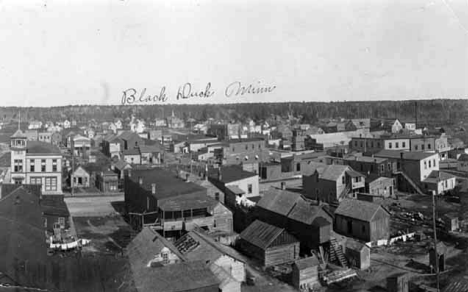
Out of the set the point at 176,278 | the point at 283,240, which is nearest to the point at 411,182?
the point at 283,240

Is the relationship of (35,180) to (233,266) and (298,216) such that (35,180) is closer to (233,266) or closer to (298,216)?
(298,216)

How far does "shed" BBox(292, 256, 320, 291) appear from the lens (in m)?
26.6

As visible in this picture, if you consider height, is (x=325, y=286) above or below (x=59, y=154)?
below

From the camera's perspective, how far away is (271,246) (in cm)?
→ 3047

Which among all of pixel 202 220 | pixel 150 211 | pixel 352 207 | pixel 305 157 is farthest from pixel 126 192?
pixel 305 157

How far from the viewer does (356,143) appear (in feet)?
257

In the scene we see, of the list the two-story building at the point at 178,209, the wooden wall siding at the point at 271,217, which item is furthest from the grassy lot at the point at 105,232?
the wooden wall siding at the point at 271,217

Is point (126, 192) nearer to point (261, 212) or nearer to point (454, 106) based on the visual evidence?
point (261, 212)

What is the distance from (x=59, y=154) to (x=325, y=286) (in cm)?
3744

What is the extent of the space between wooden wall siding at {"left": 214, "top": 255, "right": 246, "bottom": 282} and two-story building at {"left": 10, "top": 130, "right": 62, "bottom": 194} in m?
33.2

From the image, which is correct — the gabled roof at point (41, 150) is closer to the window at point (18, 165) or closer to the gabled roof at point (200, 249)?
the window at point (18, 165)

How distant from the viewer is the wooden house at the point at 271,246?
3042cm

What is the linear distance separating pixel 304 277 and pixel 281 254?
14.5 feet

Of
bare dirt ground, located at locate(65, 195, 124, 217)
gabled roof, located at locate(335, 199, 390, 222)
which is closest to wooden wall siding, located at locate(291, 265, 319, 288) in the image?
gabled roof, located at locate(335, 199, 390, 222)
